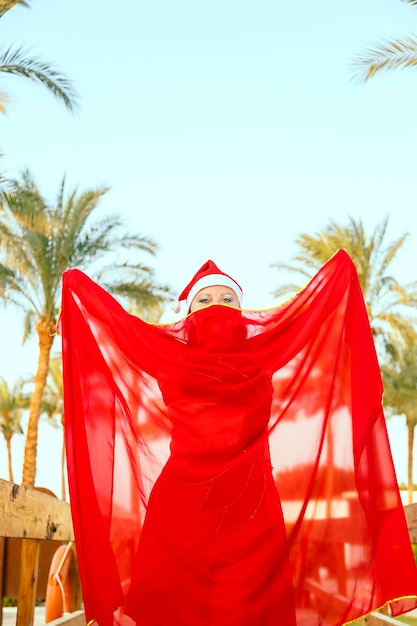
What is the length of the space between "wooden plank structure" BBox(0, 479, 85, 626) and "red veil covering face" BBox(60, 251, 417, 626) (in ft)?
0.90

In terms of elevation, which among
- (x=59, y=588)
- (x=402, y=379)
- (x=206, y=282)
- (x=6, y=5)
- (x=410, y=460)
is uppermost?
(x=6, y=5)

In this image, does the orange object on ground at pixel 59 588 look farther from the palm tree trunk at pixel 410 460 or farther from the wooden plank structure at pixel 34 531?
the palm tree trunk at pixel 410 460

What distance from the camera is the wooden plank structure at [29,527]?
10.9 feet

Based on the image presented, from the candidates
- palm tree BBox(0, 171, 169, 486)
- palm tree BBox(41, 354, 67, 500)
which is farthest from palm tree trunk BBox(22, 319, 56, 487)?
palm tree BBox(41, 354, 67, 500)

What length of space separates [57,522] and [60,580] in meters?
2.35

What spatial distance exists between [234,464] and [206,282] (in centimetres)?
93

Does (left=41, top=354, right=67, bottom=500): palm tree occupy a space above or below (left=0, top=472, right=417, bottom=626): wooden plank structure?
above

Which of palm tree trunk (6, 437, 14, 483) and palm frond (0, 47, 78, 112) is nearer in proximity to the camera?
palm frond (0, 47, 78, 112)

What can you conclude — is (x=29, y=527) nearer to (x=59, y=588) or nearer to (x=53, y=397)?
(x=59, y=588)

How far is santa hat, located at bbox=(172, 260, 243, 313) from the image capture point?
12.8 ft

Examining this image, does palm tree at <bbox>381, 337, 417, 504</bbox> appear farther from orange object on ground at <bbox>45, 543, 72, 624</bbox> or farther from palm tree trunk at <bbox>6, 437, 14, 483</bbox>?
orange object on ground at <bbox>45, 543, 72, 624</bbox>

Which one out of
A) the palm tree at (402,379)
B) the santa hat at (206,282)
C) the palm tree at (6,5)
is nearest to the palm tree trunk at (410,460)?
the palm tree at (402,379)

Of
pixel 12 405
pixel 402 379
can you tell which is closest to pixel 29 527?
pixel 402 379

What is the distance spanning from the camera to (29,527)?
3750mm
